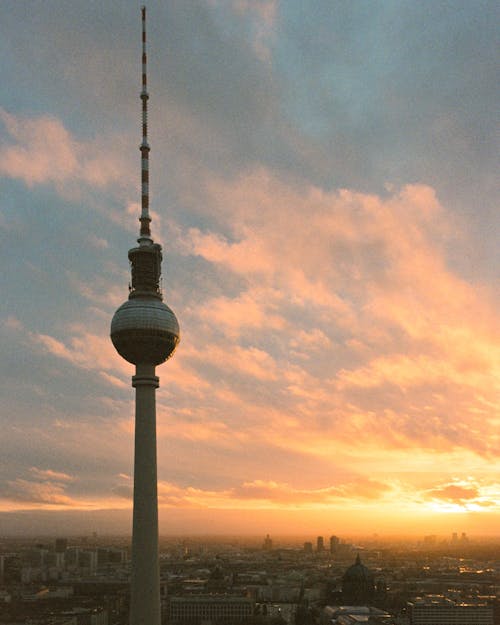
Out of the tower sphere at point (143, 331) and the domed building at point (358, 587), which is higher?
the tower sphere at point (143, 331)

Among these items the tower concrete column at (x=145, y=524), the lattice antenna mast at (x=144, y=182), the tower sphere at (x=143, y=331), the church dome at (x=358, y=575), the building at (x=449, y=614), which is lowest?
the building at (x=449, y=614)

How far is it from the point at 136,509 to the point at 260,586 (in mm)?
130863

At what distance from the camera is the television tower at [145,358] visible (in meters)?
72.7

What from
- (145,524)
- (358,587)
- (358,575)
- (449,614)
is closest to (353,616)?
(449,614)

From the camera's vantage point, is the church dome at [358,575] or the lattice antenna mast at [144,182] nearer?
the lattice antenna mast at [144,182]

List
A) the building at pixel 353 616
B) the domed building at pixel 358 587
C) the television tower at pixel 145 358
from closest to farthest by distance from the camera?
1. the television tower at pixel 145 358
2. the building at pixel 353 616
3. the domed building at pixel 358 587

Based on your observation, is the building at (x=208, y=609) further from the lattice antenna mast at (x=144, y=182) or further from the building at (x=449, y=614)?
the lattice antenna mast at (x=144, y=182)

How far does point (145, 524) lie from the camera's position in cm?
7325

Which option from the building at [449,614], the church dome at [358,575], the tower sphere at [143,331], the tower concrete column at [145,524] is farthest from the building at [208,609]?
the tower sphere at [143,331]

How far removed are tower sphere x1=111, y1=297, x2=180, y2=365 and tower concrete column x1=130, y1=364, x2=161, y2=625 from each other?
173 inches

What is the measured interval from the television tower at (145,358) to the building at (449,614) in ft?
273

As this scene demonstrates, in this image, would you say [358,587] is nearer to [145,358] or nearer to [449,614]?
[449,614]

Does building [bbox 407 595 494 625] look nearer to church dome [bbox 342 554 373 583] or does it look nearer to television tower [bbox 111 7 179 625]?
church dome [bbox 342 554 373 583]

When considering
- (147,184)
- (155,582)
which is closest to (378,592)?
(155,582)
